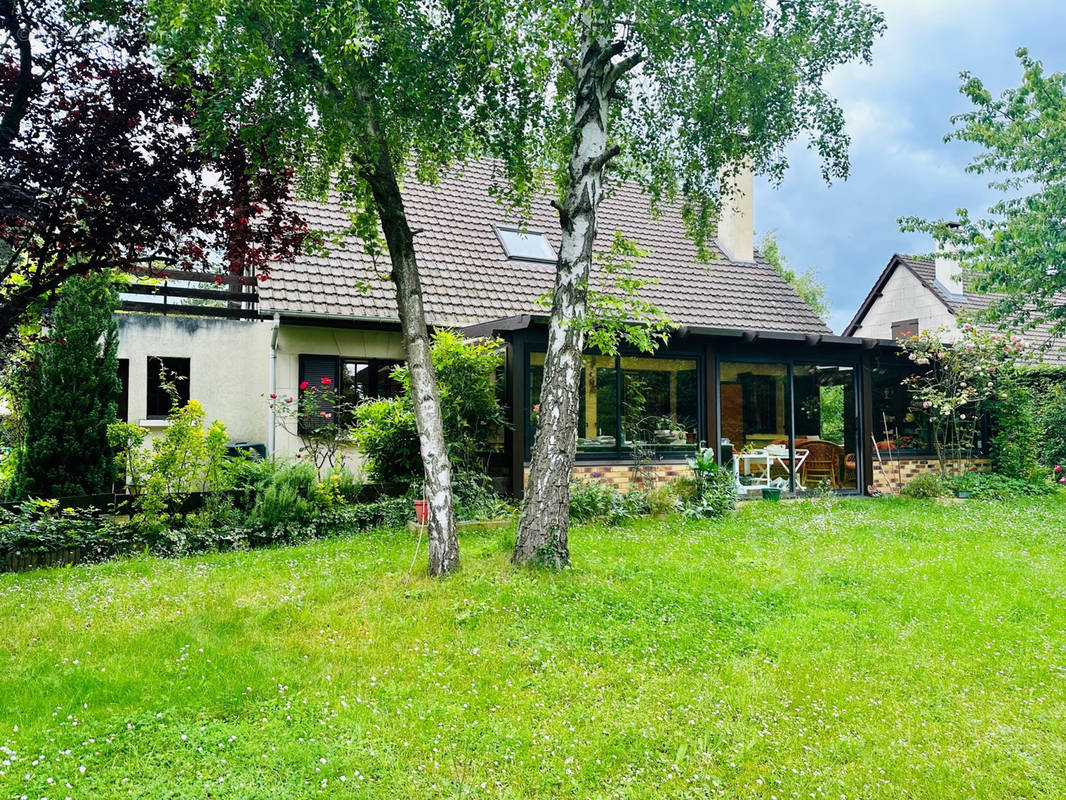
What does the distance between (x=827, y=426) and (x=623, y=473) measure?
5.09m

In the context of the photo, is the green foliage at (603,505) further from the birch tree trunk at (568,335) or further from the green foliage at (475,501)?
the birch tree trunk at (568,335)

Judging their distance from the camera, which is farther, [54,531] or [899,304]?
[899,304]

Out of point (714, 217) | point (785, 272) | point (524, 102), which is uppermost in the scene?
point (785, 272)

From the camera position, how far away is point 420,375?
19.9 feet

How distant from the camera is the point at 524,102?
6.56m

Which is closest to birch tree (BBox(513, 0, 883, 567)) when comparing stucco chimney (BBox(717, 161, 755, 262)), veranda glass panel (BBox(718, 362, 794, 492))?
veranda glass panel (BBox(718, 362, 794, 492))

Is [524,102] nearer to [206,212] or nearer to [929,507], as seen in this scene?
[206,212]

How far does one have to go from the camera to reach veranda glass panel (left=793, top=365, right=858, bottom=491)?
13.0m

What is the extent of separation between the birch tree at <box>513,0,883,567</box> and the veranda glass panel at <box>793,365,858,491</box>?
21.0 ft

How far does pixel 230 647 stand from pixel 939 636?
183 inches

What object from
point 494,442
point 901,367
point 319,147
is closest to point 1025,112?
point 901,367

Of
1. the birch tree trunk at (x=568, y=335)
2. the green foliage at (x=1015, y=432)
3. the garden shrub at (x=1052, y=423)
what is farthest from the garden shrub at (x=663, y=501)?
the garden shrub at (x=1052, y=423)

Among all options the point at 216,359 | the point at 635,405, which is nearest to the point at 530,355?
the point at 635,405

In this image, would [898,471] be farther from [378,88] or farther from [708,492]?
[378,88]
